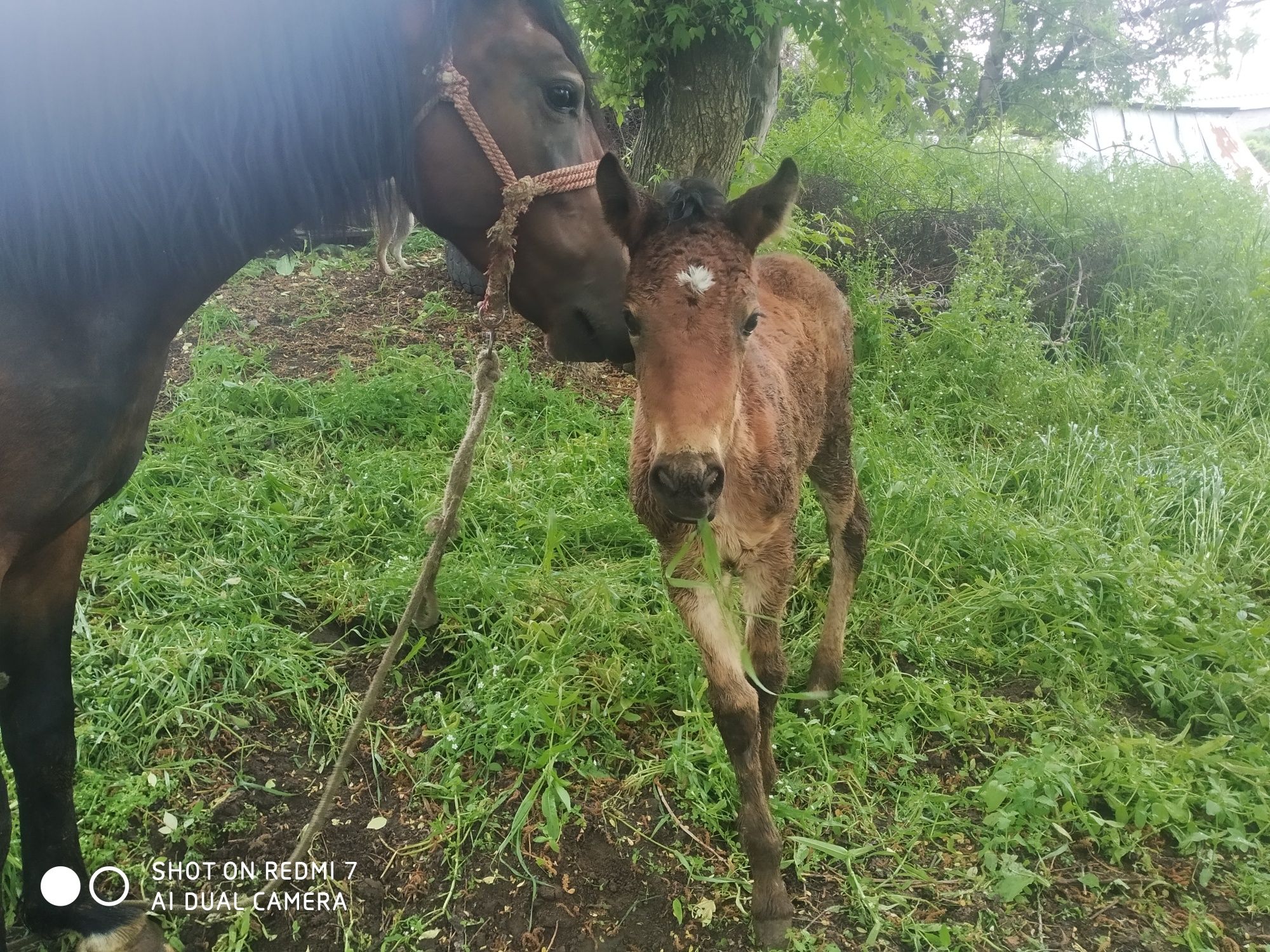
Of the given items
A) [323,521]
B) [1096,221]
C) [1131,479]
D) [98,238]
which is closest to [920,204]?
[1096,221]

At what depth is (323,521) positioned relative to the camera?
3740mm

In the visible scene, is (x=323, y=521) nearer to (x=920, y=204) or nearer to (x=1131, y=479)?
(x=1131, y=479)

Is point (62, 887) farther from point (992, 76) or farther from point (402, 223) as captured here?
point (992, 76)

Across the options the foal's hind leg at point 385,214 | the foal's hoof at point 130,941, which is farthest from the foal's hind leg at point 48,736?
the foal's hind leg at point 385,214

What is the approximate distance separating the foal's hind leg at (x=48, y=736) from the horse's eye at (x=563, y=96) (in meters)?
1.71

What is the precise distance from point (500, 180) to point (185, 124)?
69cm

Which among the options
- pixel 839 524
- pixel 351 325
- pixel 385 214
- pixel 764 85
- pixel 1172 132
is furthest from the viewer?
pixel 1172 132

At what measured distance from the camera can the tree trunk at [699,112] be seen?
15.5ft

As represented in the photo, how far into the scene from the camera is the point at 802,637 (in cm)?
322

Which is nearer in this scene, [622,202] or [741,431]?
[622,202]

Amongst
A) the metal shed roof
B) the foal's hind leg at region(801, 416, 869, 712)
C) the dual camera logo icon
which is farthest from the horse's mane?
the metal shed roof

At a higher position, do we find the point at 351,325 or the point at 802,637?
the point at 351,325

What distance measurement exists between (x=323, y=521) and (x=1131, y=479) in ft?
14.6

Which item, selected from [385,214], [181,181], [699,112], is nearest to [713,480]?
[385,214]
